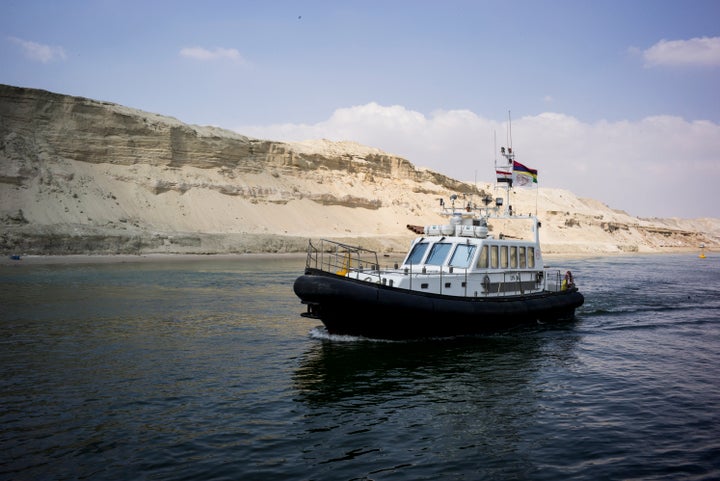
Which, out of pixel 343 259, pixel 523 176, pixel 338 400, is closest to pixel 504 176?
pixel 523 176

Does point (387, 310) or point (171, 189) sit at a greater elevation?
point (171, 189)

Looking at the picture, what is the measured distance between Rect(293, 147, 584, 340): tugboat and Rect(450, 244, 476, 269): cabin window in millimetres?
29

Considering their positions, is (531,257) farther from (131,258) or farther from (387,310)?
(131,258)

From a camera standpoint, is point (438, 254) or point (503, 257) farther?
point (503, 257)

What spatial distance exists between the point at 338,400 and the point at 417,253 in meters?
7.44

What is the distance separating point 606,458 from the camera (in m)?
7.57

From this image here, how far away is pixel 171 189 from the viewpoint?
60.1m

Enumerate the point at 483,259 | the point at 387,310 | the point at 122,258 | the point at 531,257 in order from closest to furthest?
the point at 387,310, the point at 483,259, the point at 531,257, the point at 122,258

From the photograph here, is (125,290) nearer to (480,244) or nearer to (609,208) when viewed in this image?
(480,244)

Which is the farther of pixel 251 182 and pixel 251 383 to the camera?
pixel 251 182

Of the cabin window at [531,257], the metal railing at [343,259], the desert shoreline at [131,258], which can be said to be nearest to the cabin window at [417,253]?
the metal railing at [343,259]

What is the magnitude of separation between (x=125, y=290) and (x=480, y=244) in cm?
1651

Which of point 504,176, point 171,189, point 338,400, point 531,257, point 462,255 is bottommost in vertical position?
point 338,400

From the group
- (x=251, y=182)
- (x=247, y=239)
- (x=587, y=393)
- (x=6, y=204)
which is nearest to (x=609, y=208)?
(x=251, y=182)
